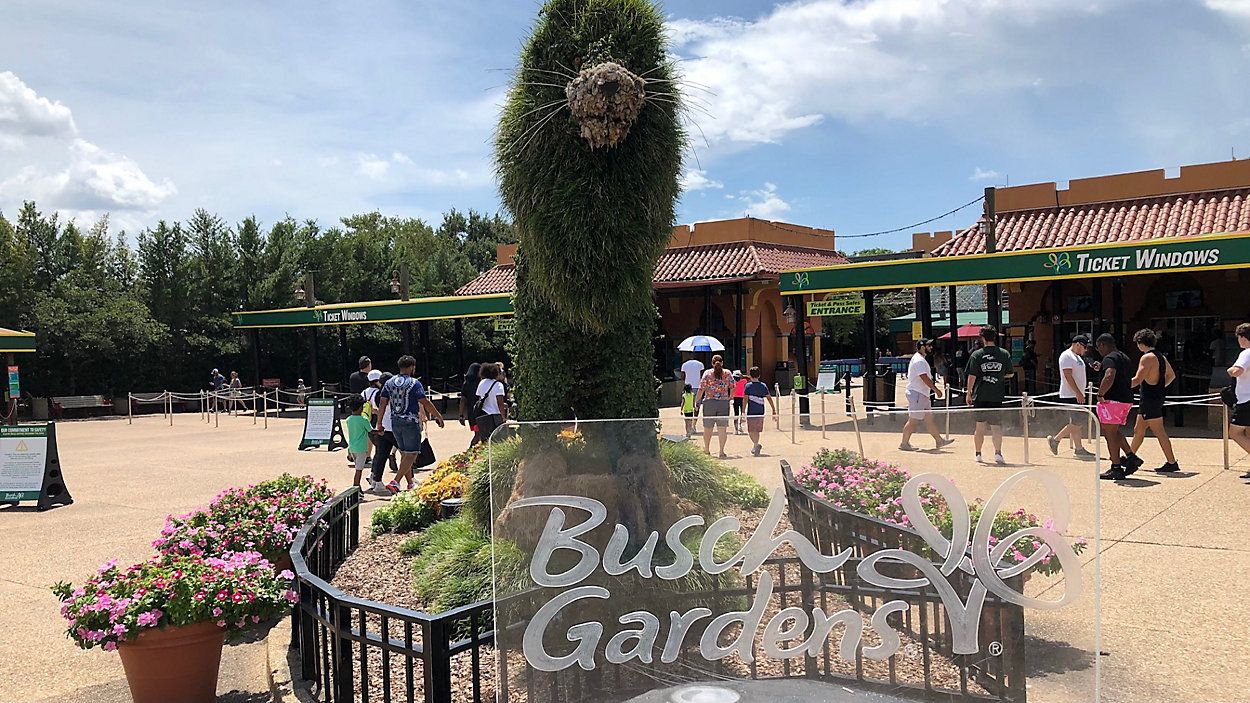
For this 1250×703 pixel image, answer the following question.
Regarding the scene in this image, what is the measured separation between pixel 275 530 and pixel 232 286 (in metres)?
35.6

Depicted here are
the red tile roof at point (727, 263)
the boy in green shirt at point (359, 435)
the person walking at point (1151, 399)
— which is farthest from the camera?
the red tile roof at point (727, 263)

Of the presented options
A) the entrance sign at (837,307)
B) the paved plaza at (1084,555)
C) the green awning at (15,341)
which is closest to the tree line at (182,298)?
the green awning at (15,341)

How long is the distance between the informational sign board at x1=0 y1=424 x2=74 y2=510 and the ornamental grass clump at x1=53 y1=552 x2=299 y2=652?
761 cm

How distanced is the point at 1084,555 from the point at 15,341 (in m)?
30.1

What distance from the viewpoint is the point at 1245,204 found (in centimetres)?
1839

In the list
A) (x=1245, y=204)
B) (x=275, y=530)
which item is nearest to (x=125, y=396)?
(x=275, y=530)

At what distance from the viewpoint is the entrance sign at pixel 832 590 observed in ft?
10.5

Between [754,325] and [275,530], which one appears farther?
[754,325]

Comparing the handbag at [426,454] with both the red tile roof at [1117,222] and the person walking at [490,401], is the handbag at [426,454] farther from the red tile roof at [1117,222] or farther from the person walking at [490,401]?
the red tile roof at [1117,222]

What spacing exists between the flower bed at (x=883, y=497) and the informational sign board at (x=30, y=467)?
34.8 ft

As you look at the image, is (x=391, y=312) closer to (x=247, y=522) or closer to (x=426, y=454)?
(x=426, y=454)

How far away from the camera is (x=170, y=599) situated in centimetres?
418

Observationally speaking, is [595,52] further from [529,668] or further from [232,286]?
[232,286]

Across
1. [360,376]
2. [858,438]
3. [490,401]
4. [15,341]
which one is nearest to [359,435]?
[490,401]
